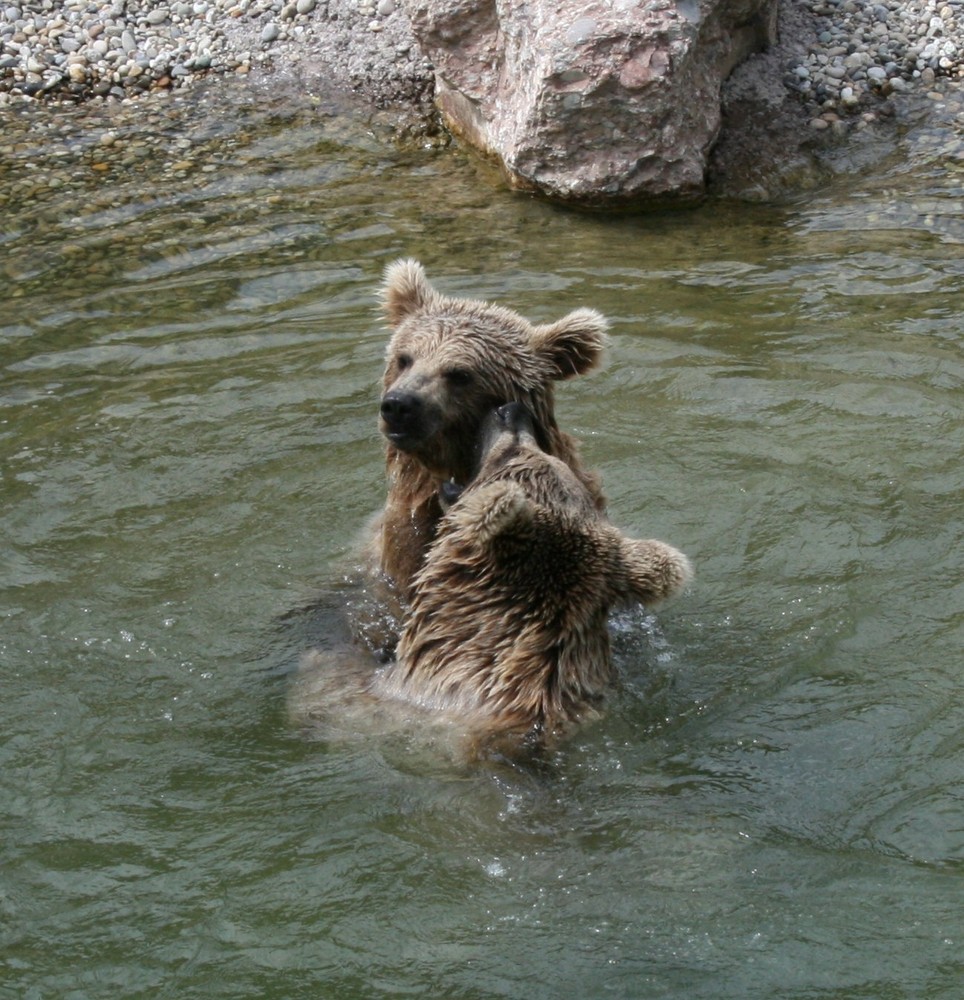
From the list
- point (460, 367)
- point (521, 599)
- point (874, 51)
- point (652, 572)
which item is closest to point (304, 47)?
point (874, 51)

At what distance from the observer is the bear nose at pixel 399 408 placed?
5.48 m

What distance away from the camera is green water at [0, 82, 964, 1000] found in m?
4.38

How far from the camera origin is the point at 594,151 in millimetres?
10219

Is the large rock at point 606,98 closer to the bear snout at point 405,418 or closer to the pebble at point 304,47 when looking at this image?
the pebble at point 304,47

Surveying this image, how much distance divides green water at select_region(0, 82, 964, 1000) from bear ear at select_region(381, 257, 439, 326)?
127cm

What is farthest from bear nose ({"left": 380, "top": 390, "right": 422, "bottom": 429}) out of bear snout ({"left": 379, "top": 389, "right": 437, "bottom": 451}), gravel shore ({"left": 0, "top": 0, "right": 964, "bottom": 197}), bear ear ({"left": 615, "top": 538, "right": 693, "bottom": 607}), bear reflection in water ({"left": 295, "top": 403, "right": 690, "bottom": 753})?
gravel shore ({"left": 0, "top": 0, "right": 964, "bottom": 197})

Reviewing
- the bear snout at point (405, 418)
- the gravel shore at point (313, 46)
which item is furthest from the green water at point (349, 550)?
the bear snout at point (405, 418)

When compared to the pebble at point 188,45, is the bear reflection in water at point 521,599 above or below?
below

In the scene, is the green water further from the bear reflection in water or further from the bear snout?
the bear snout

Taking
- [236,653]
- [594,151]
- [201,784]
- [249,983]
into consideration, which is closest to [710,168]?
[594,151]

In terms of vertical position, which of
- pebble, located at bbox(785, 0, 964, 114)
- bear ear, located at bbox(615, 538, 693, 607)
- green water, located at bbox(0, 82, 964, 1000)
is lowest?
green water, located at bbox(0, 82, 964, 1000)

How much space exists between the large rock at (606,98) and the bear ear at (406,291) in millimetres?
4287

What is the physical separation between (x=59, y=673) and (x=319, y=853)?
1630 millimetres

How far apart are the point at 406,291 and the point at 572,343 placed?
2.44 feet
